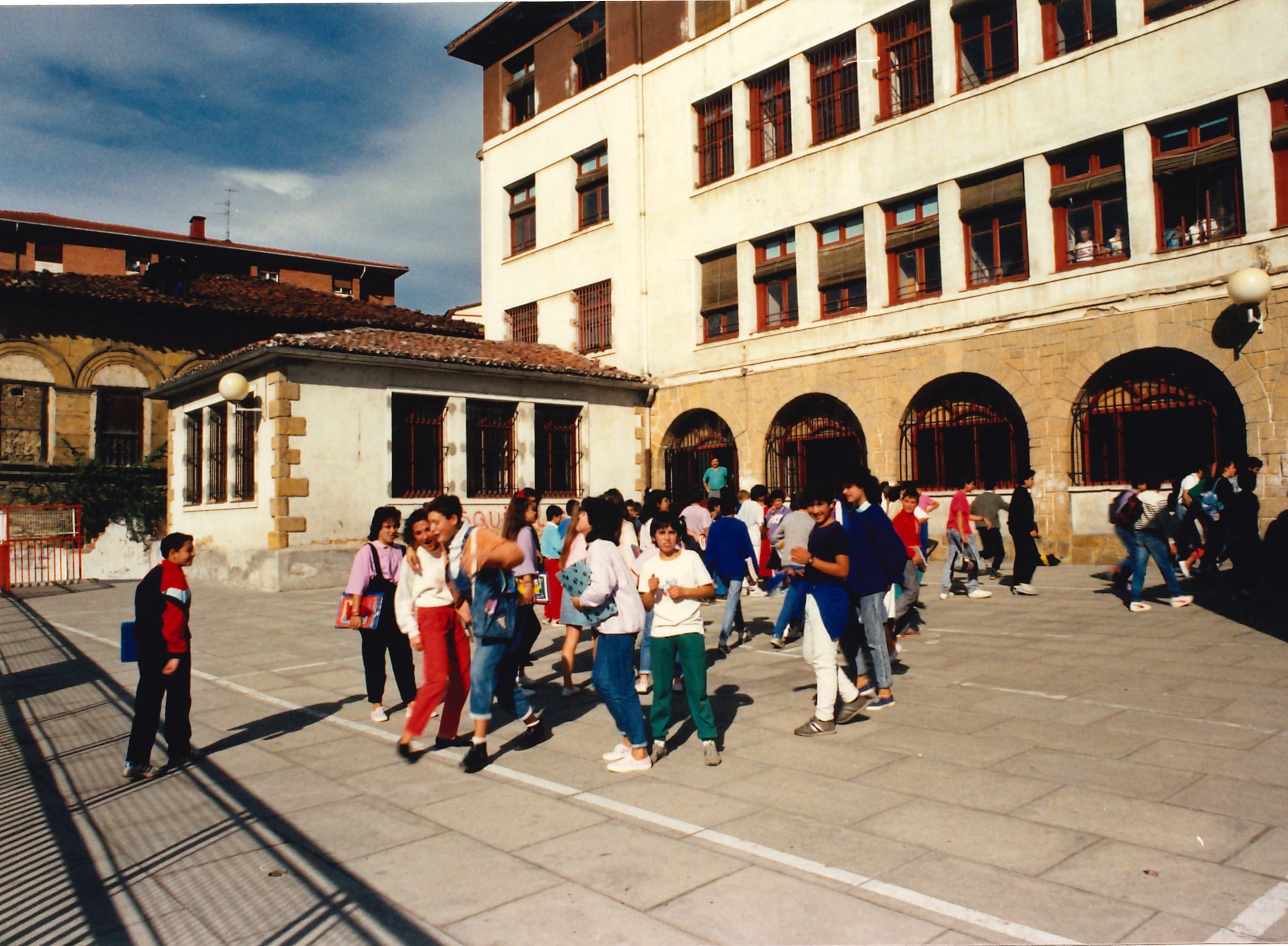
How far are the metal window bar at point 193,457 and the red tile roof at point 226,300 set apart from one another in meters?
8.82

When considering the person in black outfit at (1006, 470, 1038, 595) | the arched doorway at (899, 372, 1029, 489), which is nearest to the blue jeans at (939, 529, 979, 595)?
the person in black outfit at (1006, 470, 1038, 595)

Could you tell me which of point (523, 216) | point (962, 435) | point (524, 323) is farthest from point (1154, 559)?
point (523, 216)

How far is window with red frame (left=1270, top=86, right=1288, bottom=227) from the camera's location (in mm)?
14695

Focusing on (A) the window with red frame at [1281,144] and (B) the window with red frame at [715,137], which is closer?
(A) the window with red frame at [1281,144]

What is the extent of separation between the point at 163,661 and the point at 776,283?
61.0 ft

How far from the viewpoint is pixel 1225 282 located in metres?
15.1

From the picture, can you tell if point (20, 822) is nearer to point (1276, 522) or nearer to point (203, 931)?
point (203, 931)

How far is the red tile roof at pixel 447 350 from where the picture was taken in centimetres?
1845

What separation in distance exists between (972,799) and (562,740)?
117 inches

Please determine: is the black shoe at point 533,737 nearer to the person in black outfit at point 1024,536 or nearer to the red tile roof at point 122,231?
the person in black outfit at point 1024,536

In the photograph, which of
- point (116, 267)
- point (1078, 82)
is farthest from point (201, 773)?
point (116, 267)

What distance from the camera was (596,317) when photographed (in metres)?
27.1

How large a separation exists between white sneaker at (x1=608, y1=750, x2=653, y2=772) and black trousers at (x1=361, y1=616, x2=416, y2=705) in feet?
7.67

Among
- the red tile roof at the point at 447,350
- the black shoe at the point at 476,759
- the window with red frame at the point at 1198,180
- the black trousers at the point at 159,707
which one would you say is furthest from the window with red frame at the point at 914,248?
the black trousers at the point at 159,707
